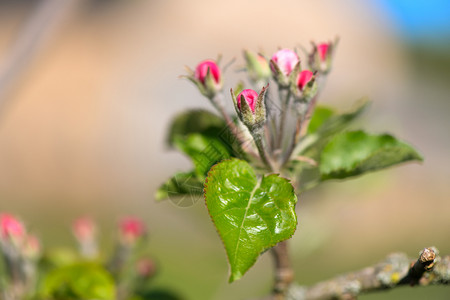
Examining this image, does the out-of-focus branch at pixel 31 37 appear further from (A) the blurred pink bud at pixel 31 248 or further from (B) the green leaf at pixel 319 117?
(B) the green leaf at pixel 319 117

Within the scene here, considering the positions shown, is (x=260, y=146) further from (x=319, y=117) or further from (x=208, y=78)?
(x=319, y=117)

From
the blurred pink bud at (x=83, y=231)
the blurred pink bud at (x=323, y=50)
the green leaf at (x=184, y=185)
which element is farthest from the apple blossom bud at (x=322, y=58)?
the blurred pink bud at (x=83, y=231)

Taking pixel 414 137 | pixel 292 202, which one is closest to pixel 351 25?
pixel 414 137

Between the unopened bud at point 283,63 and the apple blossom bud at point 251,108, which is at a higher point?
the unopened bud at point 283,63

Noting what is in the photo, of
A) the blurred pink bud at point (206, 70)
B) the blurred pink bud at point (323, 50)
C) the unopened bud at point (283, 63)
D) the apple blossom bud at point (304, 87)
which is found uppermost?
the blurred pink bud at point (206, 70)

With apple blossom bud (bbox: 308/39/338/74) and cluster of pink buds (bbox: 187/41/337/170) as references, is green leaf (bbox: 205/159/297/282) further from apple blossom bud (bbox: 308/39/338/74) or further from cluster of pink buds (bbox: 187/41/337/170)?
apple blossom bud (bbox: 308/39/338/74)

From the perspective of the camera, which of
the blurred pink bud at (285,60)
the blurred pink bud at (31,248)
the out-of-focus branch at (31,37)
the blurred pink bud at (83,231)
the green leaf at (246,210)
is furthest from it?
the out-of-focus branch at (31,37)

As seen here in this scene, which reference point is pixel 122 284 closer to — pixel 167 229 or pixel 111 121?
pixel 167 229
